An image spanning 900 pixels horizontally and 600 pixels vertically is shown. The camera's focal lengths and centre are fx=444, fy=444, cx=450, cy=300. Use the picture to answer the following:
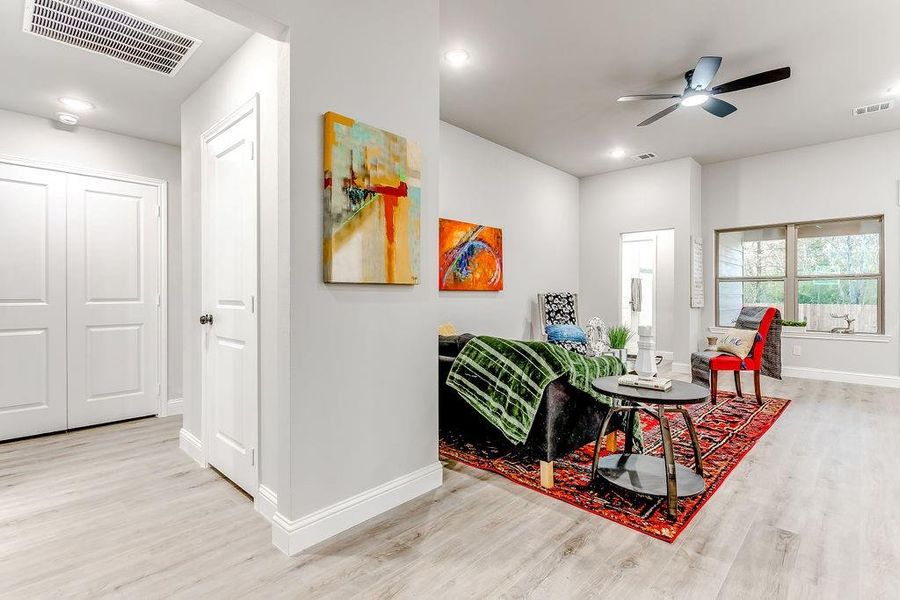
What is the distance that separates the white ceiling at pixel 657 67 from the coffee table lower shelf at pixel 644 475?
112 inches

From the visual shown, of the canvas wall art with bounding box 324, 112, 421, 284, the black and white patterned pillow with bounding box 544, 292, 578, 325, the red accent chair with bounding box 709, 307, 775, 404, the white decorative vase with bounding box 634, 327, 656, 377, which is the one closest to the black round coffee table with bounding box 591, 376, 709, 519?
the white decorative vase with bounding box 634, 327, 656, 377

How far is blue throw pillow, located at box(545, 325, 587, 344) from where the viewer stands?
18.4ft

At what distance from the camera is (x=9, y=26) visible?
92.4 inches

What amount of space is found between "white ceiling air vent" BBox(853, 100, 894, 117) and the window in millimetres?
1444

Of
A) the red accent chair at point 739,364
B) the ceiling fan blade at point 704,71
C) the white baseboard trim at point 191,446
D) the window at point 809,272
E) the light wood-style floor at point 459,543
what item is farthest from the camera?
the window at point 809,272

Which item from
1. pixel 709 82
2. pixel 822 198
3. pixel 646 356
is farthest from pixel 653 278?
pixel 646 356

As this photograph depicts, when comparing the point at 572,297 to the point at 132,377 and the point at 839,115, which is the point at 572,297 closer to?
the point at 839,115

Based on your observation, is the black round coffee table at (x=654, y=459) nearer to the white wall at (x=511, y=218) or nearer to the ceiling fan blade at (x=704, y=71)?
the ceiling fan blade at (x=704, y=71)

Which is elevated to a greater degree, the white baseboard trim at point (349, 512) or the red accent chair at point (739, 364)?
the red accent chair at point (739, 364)

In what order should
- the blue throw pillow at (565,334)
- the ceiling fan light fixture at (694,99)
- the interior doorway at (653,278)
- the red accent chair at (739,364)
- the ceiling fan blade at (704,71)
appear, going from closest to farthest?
the ceiling fan blade at (704,71) → the ceiling fan light fixture at (694,99) → the red accent chair at (739,364) → the blue throw pillow at (565,334) → the interior doorway at (653,278)

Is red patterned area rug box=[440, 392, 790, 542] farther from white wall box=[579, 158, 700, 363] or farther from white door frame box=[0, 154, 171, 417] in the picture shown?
white door frame box=[0, 154, 171, 417]

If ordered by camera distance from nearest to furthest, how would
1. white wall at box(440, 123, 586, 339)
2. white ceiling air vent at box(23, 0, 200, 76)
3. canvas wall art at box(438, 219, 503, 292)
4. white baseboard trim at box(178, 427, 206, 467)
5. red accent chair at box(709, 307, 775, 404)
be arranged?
white ceiling air vent at box(23, 0, 200, 76) < white baseboard trim at box(178, 427, 206, 467) < red accent chair at box(709, 307, 775, 404) < canvas wall art at box(438, 219, 503, 292) < white wall at box(440, 123, 586, 339)

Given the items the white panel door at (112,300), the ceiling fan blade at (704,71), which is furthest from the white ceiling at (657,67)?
the white panel door at (112,300)

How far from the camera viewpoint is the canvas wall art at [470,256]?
4785 mm
